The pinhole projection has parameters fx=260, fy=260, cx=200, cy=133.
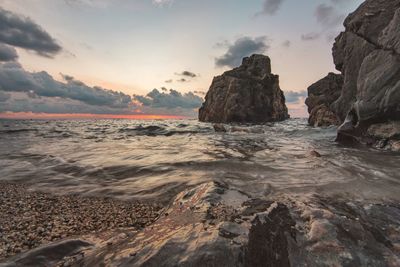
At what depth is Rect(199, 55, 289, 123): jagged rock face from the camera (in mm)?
65438

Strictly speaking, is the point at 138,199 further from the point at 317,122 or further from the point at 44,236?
the point at 317,122

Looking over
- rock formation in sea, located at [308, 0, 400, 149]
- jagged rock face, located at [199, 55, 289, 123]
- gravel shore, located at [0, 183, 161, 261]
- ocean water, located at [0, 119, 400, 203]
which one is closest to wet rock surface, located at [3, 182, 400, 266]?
gravel shore, located at [0, 183, 161, 261]

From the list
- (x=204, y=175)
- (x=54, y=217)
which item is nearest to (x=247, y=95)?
(x=204, y=175)

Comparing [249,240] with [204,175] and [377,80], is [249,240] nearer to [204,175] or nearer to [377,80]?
[204,175]

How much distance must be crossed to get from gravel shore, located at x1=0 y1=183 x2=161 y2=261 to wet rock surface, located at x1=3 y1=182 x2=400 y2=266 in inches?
15.5

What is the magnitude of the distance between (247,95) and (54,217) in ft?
213

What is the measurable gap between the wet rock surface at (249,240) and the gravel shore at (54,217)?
1.29 ft

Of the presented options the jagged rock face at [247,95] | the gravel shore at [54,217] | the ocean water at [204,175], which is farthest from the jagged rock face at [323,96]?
the gravel shore at [54,217]

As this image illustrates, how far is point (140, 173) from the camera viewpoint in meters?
7.11

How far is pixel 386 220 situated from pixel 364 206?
569 millimetres

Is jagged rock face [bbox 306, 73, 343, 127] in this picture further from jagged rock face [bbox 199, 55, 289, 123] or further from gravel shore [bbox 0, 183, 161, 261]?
gravel shore [bbox 0, 183, 161, 261]

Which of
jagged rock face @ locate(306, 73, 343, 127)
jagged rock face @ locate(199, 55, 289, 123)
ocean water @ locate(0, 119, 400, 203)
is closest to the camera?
ocean water @ locate(0, 119, 400, 203)

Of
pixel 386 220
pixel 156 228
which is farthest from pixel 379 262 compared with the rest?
pixel 156 228

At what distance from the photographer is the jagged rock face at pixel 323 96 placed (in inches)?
1315
